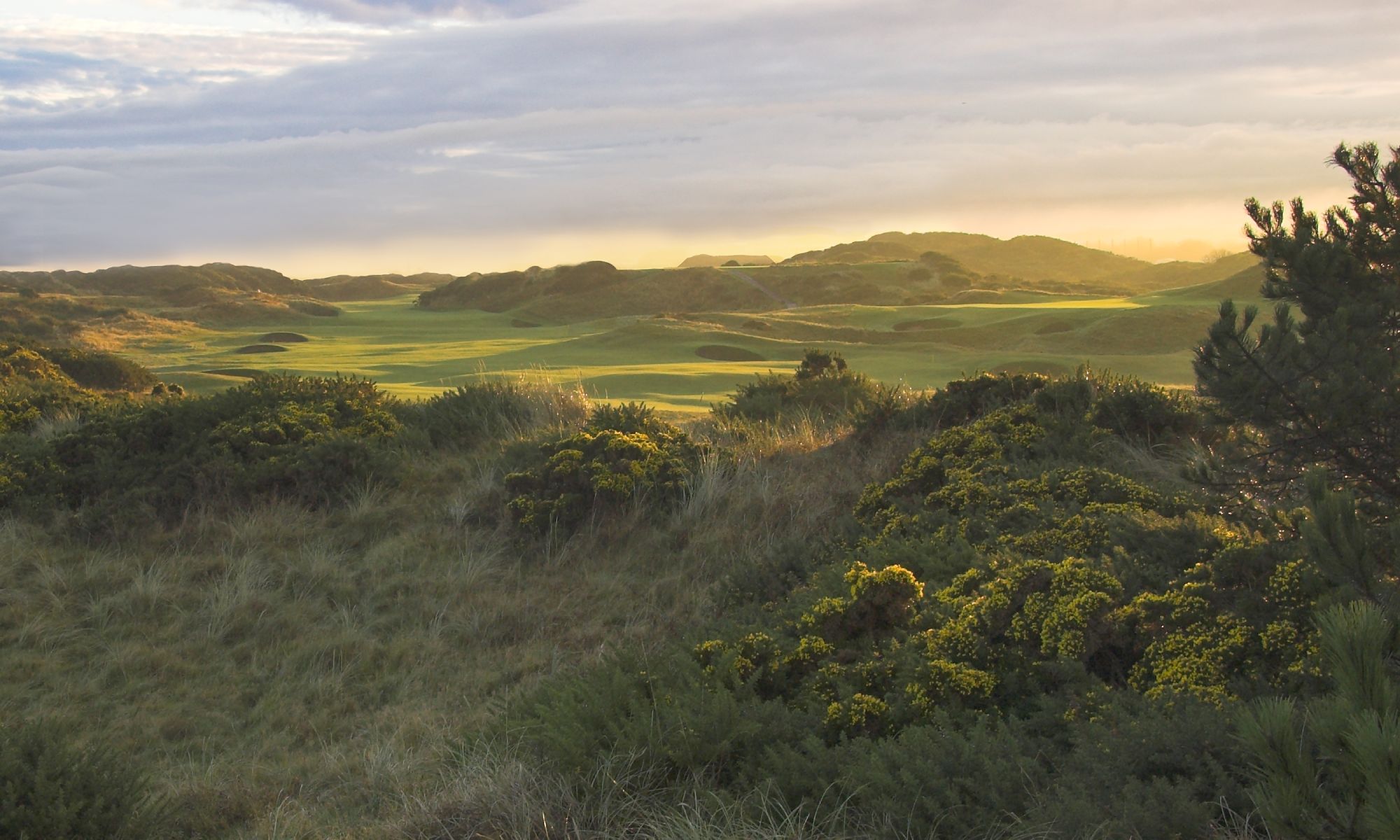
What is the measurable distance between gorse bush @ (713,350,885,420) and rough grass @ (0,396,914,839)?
195cm

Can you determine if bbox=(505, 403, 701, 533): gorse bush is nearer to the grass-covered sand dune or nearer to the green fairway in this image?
the grass-covered sand dune

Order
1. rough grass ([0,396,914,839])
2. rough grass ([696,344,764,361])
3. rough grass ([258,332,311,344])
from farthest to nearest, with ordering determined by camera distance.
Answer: rough grass ([258,332,311,344]) → rough grass ([696,344,764,361]) → rough grass ([0,396,914,839])

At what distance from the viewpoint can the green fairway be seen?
18.5 m

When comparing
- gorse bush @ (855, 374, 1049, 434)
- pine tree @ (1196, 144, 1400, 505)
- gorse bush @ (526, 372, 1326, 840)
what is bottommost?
gorse bush @ (526, 372, 1326, 840)

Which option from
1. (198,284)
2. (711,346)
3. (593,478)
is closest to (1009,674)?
(593,478)

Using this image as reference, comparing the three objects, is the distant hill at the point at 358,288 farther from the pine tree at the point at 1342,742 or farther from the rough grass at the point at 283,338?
the pine tree at the point at 1342,742

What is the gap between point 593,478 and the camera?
7777mm

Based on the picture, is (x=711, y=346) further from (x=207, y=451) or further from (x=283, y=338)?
(x=207, y=451)

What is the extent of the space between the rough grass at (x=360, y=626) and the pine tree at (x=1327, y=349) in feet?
8.21

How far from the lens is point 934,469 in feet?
22.4

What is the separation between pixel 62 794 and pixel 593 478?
4579 millimetres

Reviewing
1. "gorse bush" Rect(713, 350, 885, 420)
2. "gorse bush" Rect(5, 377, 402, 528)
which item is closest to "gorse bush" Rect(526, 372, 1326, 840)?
"gorse bush" Rect(5, 377, 402, 528)

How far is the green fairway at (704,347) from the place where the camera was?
730 inches

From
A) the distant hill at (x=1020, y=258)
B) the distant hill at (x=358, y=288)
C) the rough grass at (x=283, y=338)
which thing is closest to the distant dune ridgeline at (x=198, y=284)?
the distant hill at (x=358, y=288)
